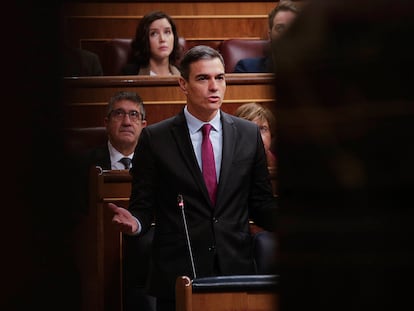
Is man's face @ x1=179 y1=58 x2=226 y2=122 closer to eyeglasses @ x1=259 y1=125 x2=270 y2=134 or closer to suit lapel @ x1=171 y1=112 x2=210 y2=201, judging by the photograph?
suit lapel @ x1=171 y1=112 x2=210 y2=201

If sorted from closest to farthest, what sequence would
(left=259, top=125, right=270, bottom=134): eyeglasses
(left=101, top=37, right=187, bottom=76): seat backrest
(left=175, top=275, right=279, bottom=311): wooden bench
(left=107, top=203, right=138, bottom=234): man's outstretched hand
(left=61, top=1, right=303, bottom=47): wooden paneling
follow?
1. (left=175, top=275, right=279, bottom=311): wooden bench
2. (left=107, top=203, right=138, bottom=234): man's outstretched hand
3. (left=259, top=125, right=270, bottom=134): eyeglasses
4. (left=101, top=37, right=187, bottom=76): seat backrest
5. (left=61, top=1, right=303, bottom=47): wooden paneling

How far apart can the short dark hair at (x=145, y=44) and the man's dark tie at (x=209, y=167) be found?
2.63ft

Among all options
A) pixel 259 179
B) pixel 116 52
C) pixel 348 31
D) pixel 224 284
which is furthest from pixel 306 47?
pixel 116 52

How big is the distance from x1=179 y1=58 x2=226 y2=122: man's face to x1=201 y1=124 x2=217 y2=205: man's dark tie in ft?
0.17

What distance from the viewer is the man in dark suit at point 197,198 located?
4.29 feet

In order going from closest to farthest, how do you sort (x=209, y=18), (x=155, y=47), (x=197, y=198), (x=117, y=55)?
(x=197, y=198), (x=155, y=47), (x=117, y=55), (x=209, y=18)

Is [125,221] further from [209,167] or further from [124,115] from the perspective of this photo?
[124,115]

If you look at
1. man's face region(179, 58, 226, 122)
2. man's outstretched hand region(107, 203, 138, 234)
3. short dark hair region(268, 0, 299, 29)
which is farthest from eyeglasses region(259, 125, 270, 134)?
man's outstretched hand region(107, 203, 138, 234)

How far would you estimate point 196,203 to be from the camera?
133 centimetres

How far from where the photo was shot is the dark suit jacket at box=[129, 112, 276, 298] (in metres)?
1.31

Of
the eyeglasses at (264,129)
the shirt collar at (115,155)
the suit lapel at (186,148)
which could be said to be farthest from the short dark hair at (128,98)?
the suit lapel at (186,148)

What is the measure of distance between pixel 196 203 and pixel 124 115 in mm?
461

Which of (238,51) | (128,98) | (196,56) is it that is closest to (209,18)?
(238,51)

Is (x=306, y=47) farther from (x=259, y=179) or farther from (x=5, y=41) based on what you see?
(x=259, y=179)
